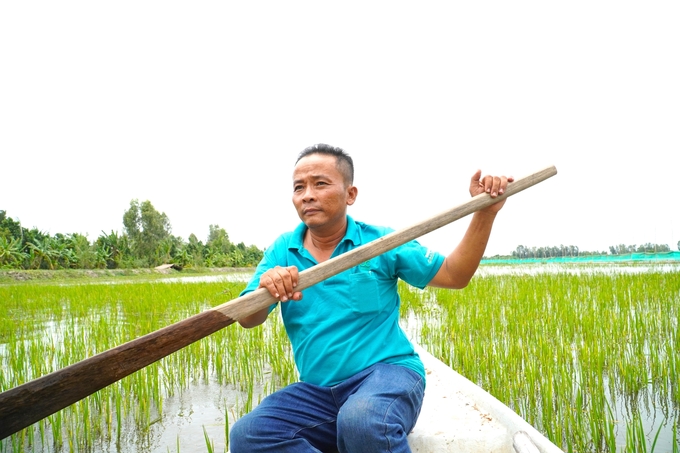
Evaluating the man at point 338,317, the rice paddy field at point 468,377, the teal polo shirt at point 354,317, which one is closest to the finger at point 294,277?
the man at point 338,317

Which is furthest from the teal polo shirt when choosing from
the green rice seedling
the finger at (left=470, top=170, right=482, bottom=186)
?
the green rice seedling

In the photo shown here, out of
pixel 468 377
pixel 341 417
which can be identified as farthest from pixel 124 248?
pixel 341 417

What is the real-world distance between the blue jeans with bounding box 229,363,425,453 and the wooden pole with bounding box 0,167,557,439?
0.31 m

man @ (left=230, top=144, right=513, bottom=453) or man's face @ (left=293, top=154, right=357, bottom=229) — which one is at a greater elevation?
man's face @ (left=293, top=154, right=357, bottom=229)

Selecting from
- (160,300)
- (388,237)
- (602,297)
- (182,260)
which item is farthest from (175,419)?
(182,260)

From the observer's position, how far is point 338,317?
1.39 m

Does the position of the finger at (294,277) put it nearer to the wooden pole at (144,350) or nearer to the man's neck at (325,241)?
the wooden pole at (144,350)

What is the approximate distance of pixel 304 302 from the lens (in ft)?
4.77

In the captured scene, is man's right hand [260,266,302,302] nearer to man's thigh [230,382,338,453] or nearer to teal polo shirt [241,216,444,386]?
teal polo shirt [241,216,444,386]

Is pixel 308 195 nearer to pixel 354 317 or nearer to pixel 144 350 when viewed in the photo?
pixel 354 317

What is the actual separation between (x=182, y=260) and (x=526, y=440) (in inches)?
1196

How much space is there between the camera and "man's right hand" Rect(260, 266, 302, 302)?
4.08 ft

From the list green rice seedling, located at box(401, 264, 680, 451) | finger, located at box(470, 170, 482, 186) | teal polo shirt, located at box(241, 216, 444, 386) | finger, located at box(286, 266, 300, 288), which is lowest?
green rice seedling, located at box(401, 264, 680, 451)

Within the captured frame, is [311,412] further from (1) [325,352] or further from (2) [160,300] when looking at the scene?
(2) [160,300]
